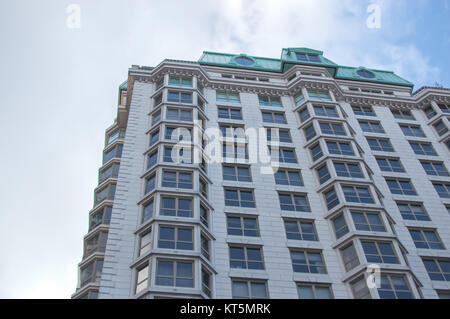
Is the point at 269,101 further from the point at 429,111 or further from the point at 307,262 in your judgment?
the point at 307,262

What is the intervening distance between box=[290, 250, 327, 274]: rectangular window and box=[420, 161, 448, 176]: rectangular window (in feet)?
59.5

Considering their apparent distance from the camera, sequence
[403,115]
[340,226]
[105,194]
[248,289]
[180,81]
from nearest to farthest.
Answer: [248,289] → [340,226] → [105,194] → [180,81] → [403,115]

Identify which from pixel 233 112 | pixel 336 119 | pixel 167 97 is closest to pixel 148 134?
pixel 167 97

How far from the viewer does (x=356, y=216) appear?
40.1m

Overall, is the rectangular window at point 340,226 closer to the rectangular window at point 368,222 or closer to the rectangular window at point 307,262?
the rectangular window at point 368,222

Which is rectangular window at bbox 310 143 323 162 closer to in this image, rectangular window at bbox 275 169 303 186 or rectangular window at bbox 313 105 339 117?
rectangular window at bbox 275 169 303 186


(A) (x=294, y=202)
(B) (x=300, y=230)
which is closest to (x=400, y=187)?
(A) (x=294, y=202)

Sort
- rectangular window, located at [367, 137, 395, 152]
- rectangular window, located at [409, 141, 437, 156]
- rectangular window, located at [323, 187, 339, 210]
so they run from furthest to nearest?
rectangular window, located at [409, 141, 437, 156], rectangular window, located at [367, 137, 395, 152], rectangular window, located at [323, 187, 339, 210]

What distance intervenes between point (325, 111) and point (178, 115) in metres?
15.2

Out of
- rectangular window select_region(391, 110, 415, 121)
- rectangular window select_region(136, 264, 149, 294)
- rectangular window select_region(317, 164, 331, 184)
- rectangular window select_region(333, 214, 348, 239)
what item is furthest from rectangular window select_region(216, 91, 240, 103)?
rectangular window select_region(136, 264, 149, 294)

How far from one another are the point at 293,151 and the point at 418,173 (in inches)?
480

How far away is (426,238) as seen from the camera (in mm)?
42000

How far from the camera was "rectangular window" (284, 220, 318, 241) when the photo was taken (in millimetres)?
39625

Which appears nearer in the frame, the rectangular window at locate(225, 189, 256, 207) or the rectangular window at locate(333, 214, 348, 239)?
the rectangular window at locate(333, 214, 348, 239)
